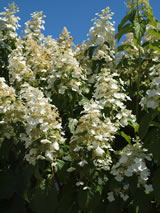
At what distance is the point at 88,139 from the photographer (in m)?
2.27

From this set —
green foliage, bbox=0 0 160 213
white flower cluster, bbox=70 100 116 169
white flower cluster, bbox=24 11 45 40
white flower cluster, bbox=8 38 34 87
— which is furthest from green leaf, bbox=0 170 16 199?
white flower cluster, bbox=24 11 45 40

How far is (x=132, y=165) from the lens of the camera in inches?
86.4

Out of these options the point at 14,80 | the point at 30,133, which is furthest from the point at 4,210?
the point at 14,80

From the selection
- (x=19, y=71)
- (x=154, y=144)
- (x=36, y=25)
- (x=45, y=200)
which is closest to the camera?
(x=154, y=144)

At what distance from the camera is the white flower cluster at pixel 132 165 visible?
7.09ft

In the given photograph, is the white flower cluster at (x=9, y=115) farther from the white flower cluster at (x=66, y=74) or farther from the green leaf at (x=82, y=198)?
the green leaf at (x=82, y=198)

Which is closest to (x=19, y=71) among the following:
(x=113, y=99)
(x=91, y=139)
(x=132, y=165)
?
(x=113, y=99)

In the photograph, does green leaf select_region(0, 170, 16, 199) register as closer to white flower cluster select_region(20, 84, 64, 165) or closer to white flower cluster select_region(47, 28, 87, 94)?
white flower cluster select_region(20, 84, 64, 165)

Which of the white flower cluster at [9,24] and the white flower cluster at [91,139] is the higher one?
the white flower cluster at [9,24]

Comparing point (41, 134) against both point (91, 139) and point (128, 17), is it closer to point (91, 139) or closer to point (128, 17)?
point (91, 139)

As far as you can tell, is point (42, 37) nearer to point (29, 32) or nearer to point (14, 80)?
point (29, 32)

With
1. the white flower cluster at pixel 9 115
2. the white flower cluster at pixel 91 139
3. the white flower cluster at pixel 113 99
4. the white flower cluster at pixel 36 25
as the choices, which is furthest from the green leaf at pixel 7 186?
the white flower cluster at pixel 36 25

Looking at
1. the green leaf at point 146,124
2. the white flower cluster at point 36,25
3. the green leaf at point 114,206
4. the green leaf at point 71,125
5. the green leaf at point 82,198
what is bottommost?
the green leaf at point 114,206

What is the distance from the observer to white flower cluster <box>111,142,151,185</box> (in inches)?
85.1
